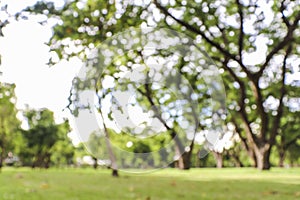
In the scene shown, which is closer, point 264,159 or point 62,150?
point 264,159

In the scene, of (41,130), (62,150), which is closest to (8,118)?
(41,130)

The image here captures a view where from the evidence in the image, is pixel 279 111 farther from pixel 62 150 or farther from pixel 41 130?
pixel 62 150

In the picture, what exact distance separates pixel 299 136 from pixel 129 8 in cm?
2789

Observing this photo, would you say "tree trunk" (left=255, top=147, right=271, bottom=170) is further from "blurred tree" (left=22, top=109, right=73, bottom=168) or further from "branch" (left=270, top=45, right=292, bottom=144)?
"blurred tree" (left=22, top=109, right=73, bottom=168)

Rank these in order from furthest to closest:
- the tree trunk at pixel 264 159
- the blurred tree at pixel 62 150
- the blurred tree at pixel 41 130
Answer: the blurred tree at pixel 62 150, the blurred tree at pixel 41 130, the tree trunk at pixel 264 159

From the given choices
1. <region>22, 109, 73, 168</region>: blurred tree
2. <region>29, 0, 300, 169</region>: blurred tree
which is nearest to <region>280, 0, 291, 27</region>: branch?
<region>29, 0, 300, 169</region>: blurred tree

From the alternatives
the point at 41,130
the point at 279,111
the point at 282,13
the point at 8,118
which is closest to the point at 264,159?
the point at 279,111

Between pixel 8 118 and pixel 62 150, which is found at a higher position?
pixel 8 118

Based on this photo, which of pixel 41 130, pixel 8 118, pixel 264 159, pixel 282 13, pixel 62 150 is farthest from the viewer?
pixel 62 150

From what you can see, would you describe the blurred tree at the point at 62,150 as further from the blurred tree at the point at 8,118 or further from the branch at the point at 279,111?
the branch at the point at 279,111

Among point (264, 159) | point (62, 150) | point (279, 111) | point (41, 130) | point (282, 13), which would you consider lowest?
point (264, 159)

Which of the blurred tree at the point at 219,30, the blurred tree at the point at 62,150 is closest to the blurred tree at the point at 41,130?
the blurred tree at the point at 62,150

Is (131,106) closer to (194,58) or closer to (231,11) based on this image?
(194,58)

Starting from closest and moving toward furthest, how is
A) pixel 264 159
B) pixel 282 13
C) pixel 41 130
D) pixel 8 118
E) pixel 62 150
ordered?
pixel 282 13
pixel 264 159
pixel 8 118
pixel 41 130
pixel 62 150
